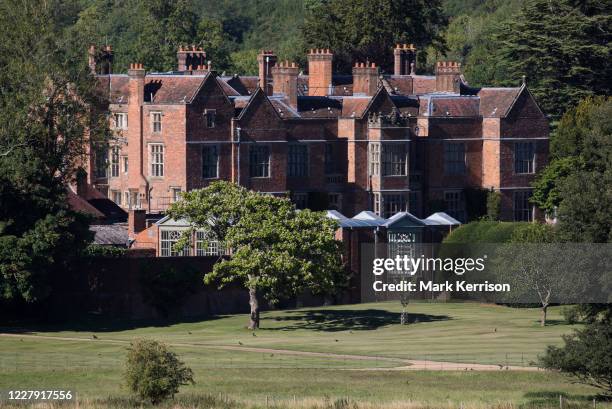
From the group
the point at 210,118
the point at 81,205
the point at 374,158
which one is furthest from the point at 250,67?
the point at 81,205

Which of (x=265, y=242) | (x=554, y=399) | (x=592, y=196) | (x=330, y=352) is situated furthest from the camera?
(x=265, y=242)

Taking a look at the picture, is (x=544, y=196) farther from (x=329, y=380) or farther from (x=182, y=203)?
(x=329, y=380)

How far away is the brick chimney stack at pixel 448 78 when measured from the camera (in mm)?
112875

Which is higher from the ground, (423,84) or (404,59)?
(404,59)

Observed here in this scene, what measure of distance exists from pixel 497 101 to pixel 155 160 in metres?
20.2

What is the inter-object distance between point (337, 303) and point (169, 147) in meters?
14.1

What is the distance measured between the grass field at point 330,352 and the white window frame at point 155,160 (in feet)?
50.1

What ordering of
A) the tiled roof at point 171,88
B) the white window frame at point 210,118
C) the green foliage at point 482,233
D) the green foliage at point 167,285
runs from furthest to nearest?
the tiled roof at point 171,88
the white window frame at point 210,118
the green foliage at point 482,233
the green foliage at point 167,285

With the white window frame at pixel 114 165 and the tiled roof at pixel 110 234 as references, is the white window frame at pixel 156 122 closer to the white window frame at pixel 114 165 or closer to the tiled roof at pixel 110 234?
the white window frame at pixel 114 165

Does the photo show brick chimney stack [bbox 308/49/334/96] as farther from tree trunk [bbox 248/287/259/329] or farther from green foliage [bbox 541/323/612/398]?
green foliage [bbox 541/323/612/398]

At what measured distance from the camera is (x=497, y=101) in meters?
110

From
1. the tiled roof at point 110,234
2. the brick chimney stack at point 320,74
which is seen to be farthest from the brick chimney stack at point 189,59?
the tiled roof at point 110,234

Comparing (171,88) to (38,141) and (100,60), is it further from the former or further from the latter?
(38,141)

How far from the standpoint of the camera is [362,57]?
131 metres
